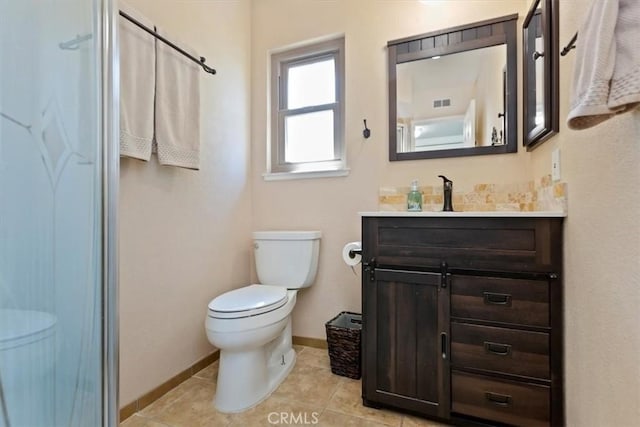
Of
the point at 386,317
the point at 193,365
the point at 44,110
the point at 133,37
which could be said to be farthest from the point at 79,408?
the point at 133,37

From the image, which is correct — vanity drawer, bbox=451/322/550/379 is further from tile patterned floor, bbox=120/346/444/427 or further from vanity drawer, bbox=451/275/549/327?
tile patterned floor, bbox=120/346/444/427

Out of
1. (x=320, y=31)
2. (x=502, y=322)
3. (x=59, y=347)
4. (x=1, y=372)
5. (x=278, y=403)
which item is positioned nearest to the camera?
(x=1, y=372)

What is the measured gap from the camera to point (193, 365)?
67.2 inches

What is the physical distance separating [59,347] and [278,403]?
99 centimetres

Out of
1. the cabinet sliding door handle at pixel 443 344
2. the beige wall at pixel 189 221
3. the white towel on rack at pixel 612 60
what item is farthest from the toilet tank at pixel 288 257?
the white towel on rack at pixel 612 60

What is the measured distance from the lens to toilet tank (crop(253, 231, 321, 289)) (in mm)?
1878

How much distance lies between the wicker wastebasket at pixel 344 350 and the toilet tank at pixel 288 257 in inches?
13.3

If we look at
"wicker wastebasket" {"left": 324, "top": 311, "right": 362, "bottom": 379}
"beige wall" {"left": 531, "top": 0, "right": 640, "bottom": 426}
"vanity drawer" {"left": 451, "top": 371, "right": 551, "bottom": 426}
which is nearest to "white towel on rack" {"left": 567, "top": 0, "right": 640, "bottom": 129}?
"beige wall" {"left": 531, "top": 0, "right": 640, "bottom": 426}

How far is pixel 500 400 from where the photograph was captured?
1.18m

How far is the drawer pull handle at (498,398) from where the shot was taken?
3.84ft

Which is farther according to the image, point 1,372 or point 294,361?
point 294,361

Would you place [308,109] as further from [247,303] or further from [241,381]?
[241,381]

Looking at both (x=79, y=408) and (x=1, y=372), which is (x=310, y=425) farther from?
(x=1, y=372)

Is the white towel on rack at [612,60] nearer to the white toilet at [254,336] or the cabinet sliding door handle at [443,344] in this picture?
the cabinet sliding door handle at [443,344]
